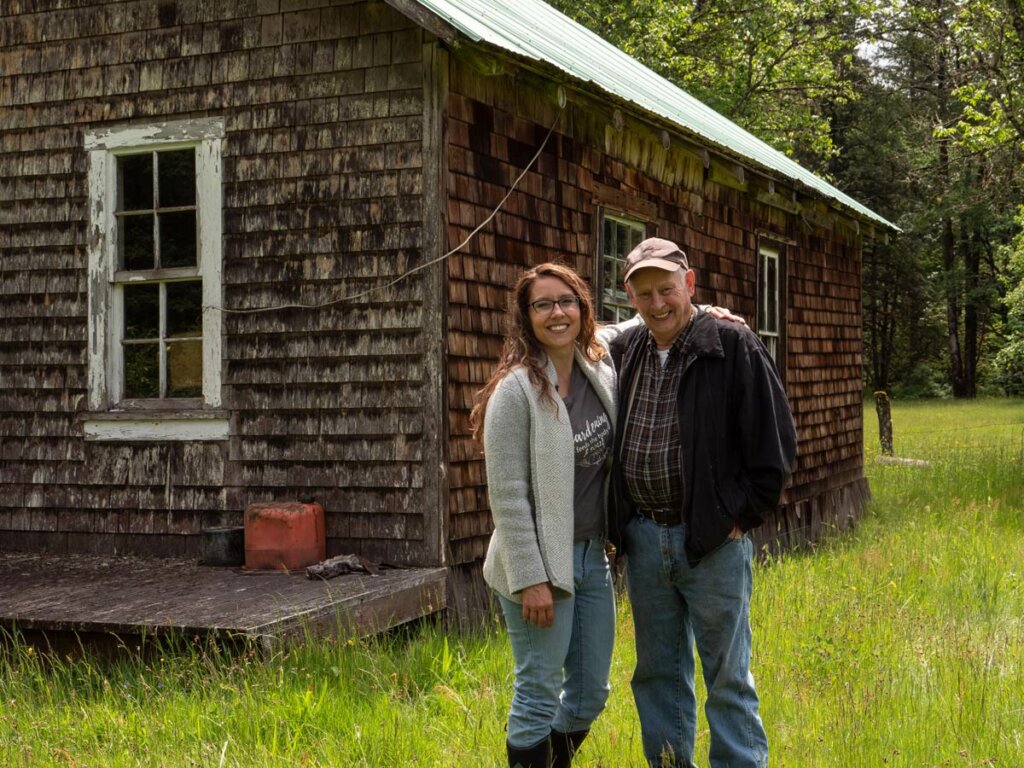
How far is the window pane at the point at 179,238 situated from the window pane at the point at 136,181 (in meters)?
0.20

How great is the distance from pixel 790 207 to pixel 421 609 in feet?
25.8

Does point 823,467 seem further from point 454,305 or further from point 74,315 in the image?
point 74,315

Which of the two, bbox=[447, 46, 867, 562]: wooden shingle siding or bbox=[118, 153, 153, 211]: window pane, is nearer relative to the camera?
bbox=[447, 46, 867, 562]: wooden shingle siding

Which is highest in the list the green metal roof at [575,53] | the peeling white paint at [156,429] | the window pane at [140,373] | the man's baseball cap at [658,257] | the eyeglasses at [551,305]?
the green metal roof at [575,53]

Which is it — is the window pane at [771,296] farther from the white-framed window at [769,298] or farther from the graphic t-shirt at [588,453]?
the graphic t-shirt at [588,453]

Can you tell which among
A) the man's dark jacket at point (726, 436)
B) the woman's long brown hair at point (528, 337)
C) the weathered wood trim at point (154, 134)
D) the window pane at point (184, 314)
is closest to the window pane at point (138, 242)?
the window pane at point (184, 314)

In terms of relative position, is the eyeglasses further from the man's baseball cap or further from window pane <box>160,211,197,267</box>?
window pane <box>160,211,197,267</box>

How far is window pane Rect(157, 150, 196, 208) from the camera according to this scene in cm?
801

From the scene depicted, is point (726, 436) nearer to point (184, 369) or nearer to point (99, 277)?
point (184, 369)

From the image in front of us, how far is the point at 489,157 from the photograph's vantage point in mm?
7801

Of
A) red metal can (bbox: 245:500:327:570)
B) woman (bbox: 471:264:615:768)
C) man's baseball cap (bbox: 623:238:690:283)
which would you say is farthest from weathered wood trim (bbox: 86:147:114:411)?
man's baseball cap (bbox: 623:238:690:283)

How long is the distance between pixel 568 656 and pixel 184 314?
16.0 feet

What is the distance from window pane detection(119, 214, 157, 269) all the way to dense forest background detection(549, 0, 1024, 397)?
13085 mm

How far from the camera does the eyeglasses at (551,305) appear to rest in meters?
3.92
